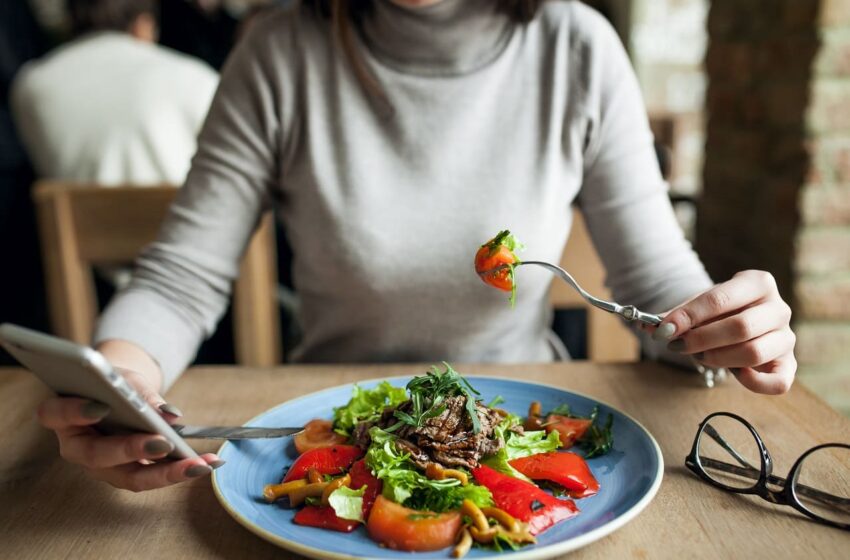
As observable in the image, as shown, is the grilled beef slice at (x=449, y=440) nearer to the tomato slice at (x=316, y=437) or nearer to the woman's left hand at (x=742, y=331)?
the tomato slice at (x=316, y=437)

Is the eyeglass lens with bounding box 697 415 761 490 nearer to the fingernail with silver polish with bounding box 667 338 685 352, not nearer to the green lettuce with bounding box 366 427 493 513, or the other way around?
the fingernail with silver polish with bounding box 667 338 685 352

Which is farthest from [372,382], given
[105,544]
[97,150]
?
[97,150]

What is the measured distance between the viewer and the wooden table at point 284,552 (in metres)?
0.67

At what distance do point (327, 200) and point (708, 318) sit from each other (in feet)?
2.09

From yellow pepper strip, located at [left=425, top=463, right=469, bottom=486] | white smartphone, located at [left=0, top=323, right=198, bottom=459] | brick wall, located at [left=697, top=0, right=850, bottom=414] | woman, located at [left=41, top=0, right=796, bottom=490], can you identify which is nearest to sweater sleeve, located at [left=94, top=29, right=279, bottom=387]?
woman, located at [left=41, top=0, right=796, bottom=490]

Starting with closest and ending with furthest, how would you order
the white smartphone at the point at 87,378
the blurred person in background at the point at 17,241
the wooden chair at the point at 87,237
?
the white smartphone at the point at 87,378 < the wooden chair at the point at 87,237 < the blurred person in background at the point at 17,241

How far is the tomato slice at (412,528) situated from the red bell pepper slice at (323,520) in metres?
0.02

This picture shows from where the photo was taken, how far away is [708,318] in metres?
Result: 0.82

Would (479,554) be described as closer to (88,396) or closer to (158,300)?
(88,396)

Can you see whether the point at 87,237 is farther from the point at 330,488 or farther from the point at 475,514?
the point at 475,514

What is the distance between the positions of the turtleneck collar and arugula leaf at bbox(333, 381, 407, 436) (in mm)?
594

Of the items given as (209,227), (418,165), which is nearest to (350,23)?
(418,165)

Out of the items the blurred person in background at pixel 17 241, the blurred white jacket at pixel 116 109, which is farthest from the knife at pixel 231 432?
the blurred person in background at pixel 17 241

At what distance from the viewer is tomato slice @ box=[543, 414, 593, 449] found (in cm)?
83
